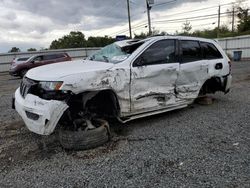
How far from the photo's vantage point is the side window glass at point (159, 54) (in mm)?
4014

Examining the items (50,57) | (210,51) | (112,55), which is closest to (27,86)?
(112,55)

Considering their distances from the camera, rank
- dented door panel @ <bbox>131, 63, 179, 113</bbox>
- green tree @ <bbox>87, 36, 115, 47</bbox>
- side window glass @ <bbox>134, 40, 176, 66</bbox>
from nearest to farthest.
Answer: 1. dented door panel @ <bbox>131, 63, 179, 113</bbox>
2. side window glass @ <bbox>134, 40, 176, 66</bbox>
3. green tree @ <bbox>87, 36, 115, 47</bbox>

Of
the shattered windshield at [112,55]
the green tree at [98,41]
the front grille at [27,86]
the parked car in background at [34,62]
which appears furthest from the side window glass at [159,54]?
the green tree at [98,41]

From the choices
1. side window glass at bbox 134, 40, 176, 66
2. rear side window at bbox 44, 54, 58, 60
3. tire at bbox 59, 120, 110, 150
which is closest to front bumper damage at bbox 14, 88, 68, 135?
tire at bbox 59, 120, 110, 150

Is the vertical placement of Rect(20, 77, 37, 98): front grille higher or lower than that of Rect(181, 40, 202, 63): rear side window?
lower

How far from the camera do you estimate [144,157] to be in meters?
3.06

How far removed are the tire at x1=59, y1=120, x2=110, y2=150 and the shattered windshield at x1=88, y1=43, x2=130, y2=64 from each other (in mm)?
1318

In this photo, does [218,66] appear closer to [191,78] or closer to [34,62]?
[191,78]

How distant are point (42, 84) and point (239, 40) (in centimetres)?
2648

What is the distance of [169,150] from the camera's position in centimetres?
323

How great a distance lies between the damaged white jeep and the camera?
3.16m

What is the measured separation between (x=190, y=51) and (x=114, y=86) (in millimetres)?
2175

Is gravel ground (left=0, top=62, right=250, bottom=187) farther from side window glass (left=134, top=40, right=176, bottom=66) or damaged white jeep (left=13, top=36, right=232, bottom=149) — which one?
side window glass (left=134, top=40, right=176, bottom=66)

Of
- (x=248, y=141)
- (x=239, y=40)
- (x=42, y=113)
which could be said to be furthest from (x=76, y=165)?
(x=239, y=40)
